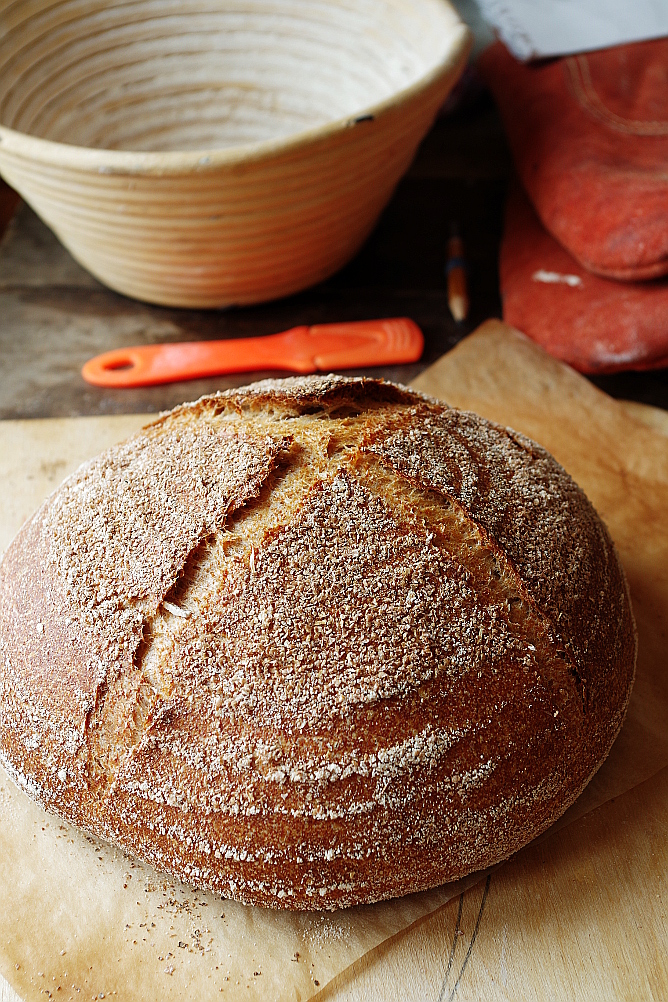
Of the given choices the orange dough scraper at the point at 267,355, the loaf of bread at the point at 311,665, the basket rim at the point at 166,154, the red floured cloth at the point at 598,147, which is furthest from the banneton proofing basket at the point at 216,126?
the loaf of bread at the point at 311,665

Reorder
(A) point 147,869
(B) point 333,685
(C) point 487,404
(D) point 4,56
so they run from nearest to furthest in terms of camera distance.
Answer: (B) point 333,685 < (A) point 147,869 < (C) point 487,404 < (D) point 4,56

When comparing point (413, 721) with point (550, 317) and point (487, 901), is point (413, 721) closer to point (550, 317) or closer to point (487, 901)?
point (487, 901)

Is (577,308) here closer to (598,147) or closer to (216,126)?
(598,147)

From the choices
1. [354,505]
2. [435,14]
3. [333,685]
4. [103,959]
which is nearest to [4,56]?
[435,14]

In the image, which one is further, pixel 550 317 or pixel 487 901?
pixel 550 317

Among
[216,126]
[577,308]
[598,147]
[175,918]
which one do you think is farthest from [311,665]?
[216,126]

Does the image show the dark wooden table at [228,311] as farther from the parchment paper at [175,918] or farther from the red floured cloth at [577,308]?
the parchment paper at [175,918]

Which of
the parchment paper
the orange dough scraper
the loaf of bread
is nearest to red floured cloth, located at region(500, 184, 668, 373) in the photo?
the orange dough scraper
